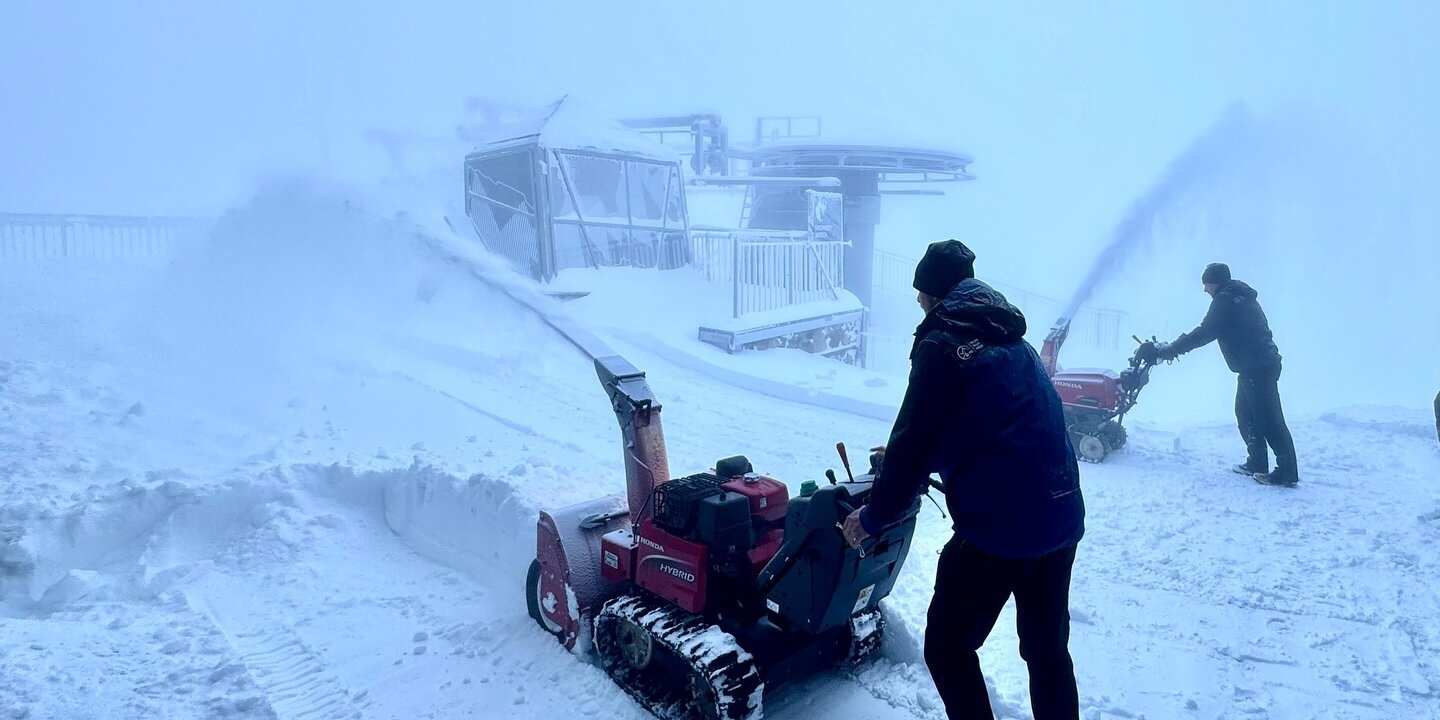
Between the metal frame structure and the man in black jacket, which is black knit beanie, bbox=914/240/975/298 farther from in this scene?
the metal frame structure

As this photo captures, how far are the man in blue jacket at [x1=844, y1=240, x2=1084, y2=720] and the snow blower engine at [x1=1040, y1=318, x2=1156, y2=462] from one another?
17.1ft

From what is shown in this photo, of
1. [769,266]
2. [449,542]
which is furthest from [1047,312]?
[449,542]

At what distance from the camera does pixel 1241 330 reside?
21.0 ft

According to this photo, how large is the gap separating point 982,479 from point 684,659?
133cm

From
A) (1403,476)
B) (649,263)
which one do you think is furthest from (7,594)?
(649,263)

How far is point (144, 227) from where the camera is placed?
1436 cm

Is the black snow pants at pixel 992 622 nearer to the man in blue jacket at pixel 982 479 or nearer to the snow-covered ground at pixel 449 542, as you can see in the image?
the man in blue jacket at pixel 982 479

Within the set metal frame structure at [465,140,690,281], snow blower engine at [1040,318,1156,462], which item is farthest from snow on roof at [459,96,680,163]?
snow blower engine at [1040,318,1156,462]

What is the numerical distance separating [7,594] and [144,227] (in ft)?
41.4

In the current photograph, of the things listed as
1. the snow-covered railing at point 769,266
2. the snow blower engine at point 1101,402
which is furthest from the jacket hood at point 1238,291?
the snow-covered railing at point 769,266

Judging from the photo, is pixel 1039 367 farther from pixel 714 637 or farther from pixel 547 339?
pixel 547 339

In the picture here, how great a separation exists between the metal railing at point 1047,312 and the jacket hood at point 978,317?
19.6m

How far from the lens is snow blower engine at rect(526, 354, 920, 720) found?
282cm

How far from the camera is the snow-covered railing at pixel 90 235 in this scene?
42.8 feet
